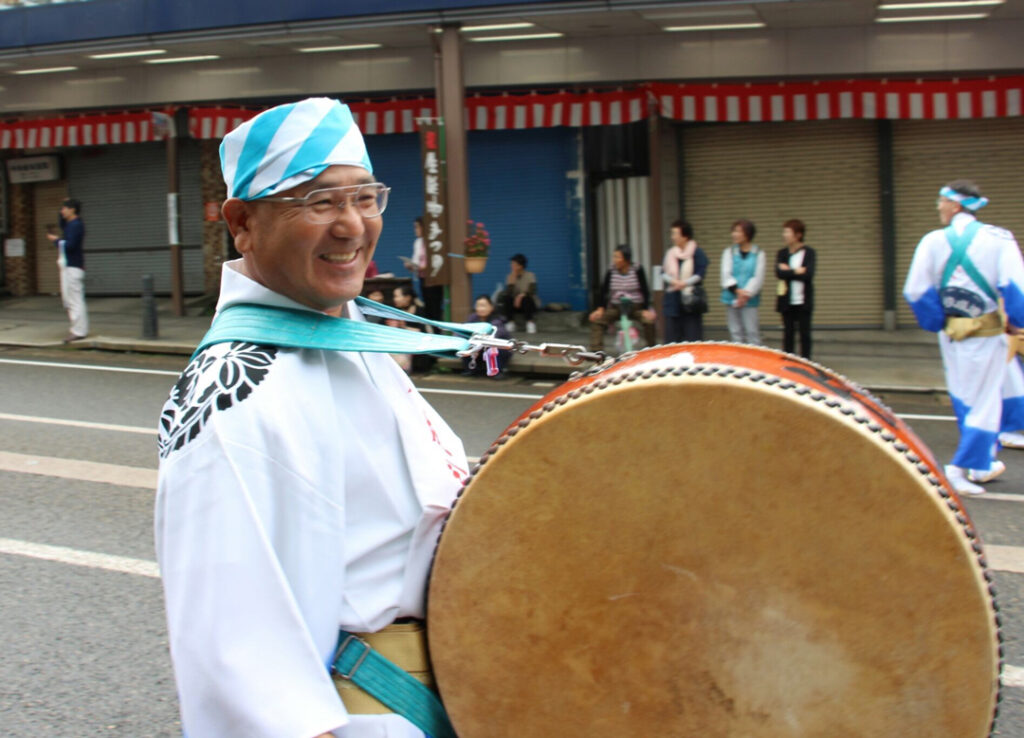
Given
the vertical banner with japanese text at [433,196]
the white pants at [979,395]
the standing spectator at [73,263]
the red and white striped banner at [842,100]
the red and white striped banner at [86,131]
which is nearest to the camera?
the white pants at [979,395]

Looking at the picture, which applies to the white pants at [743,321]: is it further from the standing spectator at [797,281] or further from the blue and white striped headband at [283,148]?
the blue and white striped headband at [283,148]

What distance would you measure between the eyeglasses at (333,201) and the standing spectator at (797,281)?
33.5 ft

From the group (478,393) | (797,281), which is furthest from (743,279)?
(478,393)

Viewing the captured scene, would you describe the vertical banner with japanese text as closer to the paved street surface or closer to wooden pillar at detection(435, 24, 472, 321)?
wooden pillar at detection(435, 24, 472, 321)

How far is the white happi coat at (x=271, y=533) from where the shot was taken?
1.56 metres

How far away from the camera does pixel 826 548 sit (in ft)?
5.45

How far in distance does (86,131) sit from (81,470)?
1269cm

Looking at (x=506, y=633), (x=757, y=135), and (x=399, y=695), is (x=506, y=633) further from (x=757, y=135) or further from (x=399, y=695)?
(x=757, y=135)

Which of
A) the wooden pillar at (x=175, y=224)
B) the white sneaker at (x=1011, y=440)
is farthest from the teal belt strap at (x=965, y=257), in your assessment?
the wooden pillar at (x=175, y=224)

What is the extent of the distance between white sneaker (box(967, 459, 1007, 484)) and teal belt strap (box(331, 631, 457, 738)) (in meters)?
6.07

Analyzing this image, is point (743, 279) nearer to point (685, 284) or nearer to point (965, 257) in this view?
point (685, 284)

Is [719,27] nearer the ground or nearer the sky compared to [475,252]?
nearer the sky

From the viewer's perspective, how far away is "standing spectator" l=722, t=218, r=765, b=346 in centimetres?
1184

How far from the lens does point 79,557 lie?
5.56 m
